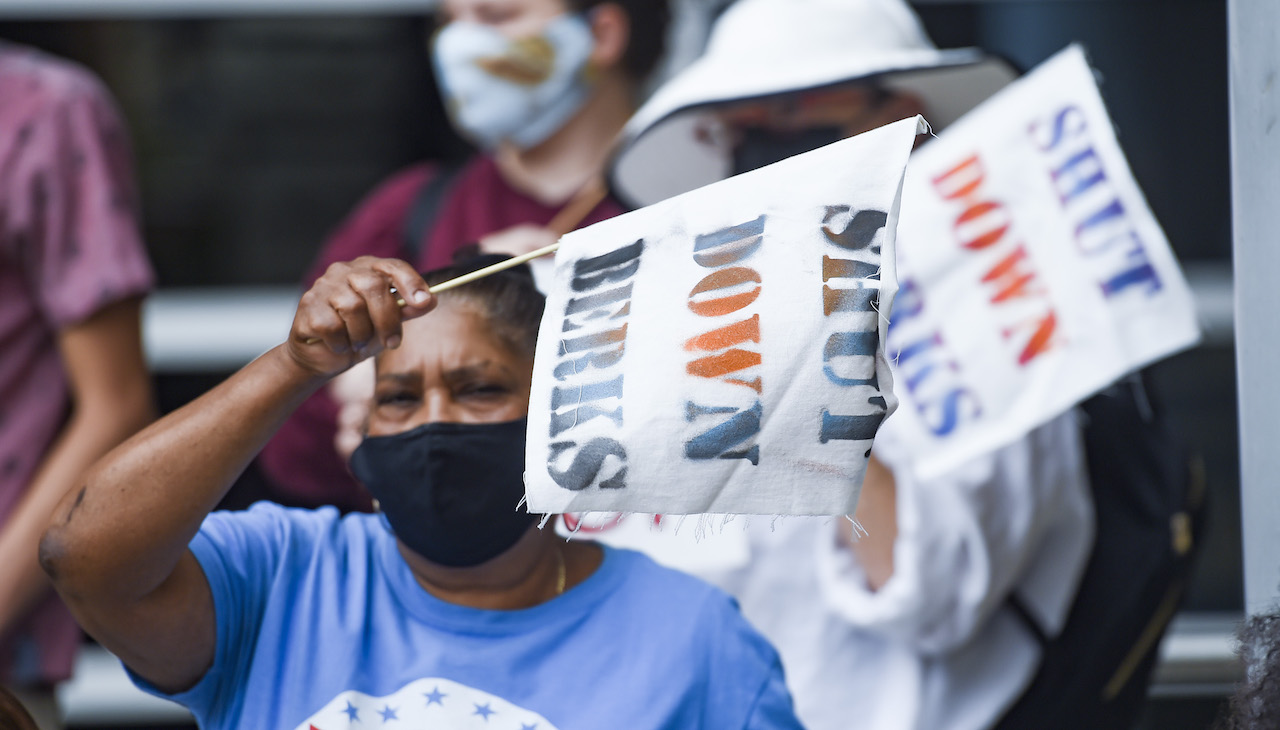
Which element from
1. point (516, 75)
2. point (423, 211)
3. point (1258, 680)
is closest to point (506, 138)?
Answer: point (516, 75)

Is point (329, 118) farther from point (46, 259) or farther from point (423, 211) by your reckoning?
point (46, 259)

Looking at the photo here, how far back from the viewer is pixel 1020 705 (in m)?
2.36

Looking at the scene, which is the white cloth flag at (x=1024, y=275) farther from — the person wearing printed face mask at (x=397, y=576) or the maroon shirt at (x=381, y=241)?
the maroon shirt at (x=381, y=241)

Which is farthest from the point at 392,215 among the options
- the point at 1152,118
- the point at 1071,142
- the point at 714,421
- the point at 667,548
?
the point at 1152,118

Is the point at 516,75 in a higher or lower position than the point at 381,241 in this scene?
higher

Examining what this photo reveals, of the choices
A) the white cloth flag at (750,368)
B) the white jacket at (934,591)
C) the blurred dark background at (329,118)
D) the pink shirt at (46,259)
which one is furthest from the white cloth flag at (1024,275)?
the blurred dark background at (329,118)

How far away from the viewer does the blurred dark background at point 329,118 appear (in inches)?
179

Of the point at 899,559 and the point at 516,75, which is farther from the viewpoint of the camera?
the point at 516,75

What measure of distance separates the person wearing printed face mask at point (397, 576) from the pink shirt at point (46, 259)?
32.3 inches

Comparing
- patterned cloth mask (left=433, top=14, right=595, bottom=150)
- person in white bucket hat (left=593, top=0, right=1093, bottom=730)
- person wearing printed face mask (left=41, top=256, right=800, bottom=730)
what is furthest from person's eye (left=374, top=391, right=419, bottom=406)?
patterned cloth mask (left=433, top=14, right=595, bottom=150)

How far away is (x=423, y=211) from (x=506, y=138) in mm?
312

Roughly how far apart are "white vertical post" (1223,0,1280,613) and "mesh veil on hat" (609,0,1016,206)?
0.73 m

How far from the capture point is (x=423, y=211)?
9.98 feet

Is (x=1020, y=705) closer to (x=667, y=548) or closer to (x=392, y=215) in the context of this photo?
(x=667, y=548)
